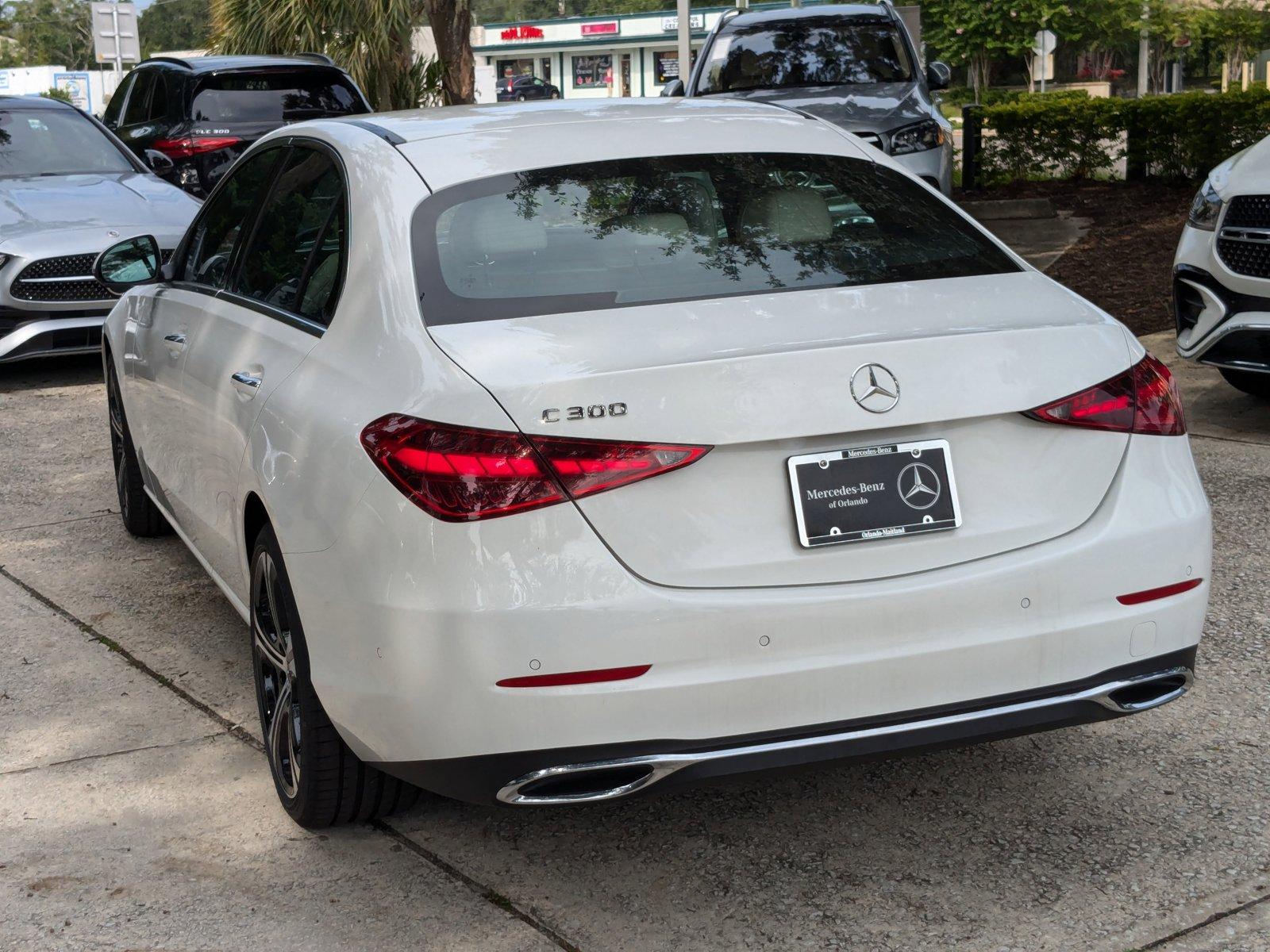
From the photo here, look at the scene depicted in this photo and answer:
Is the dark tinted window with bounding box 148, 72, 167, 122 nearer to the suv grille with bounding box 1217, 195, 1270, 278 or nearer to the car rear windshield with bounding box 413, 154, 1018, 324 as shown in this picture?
the suv grille with bounding box 1217, 195, 1270, 278

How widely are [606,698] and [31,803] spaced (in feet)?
5.83

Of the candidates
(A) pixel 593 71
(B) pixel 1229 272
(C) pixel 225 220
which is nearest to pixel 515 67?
(A) pixel 593 71

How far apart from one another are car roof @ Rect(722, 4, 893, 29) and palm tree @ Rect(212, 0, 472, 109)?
6951 millimetres

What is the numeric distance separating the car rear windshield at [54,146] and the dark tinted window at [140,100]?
3.47 metres

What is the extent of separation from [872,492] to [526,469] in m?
0.64

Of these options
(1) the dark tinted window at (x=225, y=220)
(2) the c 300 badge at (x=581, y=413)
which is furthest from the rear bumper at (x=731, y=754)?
(1) the dark tinted window at (x=225, y=220)

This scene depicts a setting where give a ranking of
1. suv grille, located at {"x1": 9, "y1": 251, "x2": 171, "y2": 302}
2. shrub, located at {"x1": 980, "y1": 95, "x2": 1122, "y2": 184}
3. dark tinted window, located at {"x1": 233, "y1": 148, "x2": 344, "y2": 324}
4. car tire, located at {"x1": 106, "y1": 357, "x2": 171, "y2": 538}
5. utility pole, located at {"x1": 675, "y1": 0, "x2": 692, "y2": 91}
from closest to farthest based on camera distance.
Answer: dark tinted window, located at {"x1": 233, "y1": 148, "x2": 344, "y2": 324} < car tire, located at {"x1": 106, "y1": 357, "x2": 171, "y2": 538} < suv grille, located at {"x1": 9, "y1": 251, "x2": 171, "y2": 302} < shrub, located at {"x1": 980, "y1": 95, "x2": 1122, "y2": 184} < utility pole, located at {"x1": 675, "y1": 0, "x2": 692, "y2": 91}

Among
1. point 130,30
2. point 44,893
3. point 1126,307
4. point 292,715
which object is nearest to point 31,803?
point 44,893

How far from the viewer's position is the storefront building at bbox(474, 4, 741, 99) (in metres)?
77.2

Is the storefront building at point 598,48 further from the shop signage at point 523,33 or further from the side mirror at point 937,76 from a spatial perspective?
the side mirror at point 937,76

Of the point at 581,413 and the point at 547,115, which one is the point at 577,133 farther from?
the point at 581,413

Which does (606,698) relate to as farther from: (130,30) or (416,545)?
(130,30)

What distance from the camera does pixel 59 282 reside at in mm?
9195

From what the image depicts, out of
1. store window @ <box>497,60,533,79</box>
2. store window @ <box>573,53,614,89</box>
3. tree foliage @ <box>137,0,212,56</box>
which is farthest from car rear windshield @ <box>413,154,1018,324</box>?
tree foliage @ <box>137,0,212,56</box>
